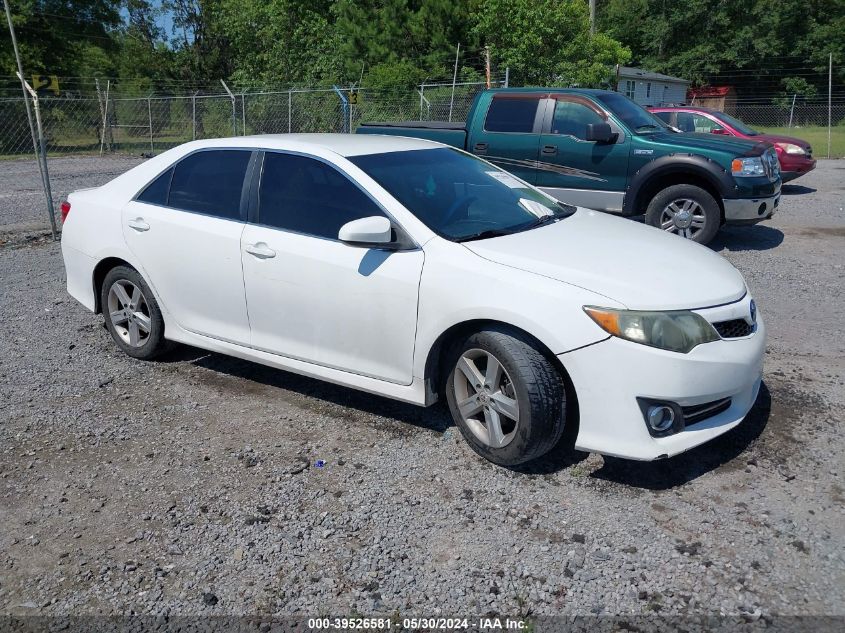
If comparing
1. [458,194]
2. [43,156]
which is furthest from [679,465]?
[43,156]

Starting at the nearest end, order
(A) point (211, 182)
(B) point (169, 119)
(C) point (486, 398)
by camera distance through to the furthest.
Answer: (C) point (486, 398) < (A) point (211, 182) < (B) point (169, 119)

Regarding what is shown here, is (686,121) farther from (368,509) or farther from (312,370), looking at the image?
(368,509)

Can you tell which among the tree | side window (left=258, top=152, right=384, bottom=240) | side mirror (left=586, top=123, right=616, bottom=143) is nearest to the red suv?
side mirror (left=586, top=123, right=616, bottom=143)

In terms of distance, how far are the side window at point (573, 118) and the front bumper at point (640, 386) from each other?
6.16 metres

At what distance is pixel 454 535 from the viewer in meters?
3.23

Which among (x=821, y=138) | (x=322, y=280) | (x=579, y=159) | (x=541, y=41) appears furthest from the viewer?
(x=821, y=138)

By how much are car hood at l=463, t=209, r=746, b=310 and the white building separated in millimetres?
43591

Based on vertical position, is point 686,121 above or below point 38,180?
above

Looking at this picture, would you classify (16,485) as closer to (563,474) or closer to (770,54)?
(563,474)

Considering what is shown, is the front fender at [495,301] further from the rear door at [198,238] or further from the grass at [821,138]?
the grass at [821,138]

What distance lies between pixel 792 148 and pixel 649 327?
12.9 meters

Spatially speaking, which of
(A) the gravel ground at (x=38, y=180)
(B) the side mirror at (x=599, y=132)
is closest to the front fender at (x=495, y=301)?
(B) the side mirror at (x=599, y=132)

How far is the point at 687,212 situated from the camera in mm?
8750

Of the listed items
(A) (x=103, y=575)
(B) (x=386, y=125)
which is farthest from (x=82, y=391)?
(B) (x=386, y=125)
